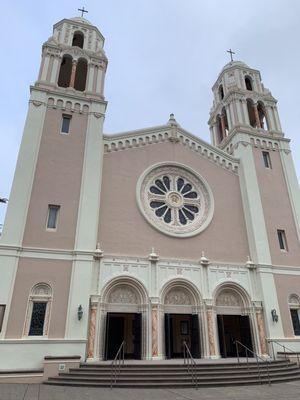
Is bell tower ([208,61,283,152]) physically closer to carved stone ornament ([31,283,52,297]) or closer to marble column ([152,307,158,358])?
marble column ([152,307,158,358])

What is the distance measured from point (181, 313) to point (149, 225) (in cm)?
473

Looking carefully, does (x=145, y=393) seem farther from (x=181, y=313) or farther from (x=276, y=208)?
(x=276, y=208)

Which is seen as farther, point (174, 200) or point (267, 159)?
point (267, 159)

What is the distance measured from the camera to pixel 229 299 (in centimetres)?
1659

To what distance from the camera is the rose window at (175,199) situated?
56.3 ft

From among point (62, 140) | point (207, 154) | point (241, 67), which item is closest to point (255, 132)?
point (207, 154)

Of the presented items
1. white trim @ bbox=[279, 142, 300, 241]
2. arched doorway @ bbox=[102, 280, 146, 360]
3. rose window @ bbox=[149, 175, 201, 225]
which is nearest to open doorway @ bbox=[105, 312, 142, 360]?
arched doorway @ bbox=[102, 280, 146, 360]

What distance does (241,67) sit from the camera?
2509 cm

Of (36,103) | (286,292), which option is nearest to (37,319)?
(36,103)

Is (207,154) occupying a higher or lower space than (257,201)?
higher

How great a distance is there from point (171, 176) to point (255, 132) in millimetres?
7505

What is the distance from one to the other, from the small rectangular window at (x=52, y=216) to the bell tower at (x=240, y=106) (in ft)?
43.4

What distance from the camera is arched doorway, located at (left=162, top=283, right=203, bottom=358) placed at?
1494 cm

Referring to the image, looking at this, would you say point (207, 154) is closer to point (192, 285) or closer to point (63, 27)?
point (192, 285)
